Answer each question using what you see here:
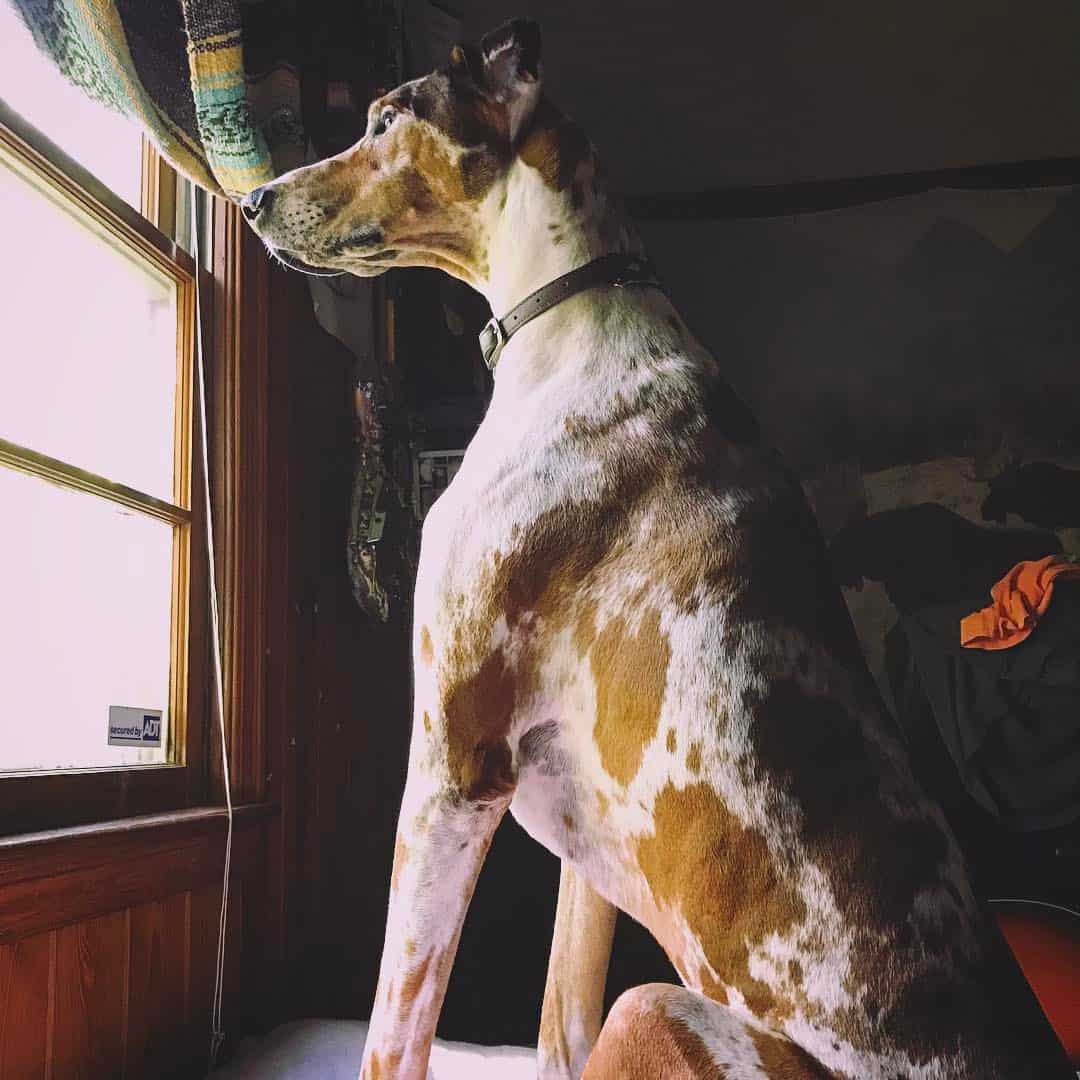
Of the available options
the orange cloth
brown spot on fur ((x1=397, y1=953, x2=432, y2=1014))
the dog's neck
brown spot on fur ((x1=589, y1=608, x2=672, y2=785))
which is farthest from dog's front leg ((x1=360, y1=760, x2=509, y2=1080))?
the orange cloth

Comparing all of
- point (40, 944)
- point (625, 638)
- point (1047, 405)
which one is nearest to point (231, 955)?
point (40, 944)

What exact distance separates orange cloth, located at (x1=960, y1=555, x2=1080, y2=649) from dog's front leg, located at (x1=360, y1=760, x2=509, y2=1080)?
2.26 m

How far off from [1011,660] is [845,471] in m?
0.76

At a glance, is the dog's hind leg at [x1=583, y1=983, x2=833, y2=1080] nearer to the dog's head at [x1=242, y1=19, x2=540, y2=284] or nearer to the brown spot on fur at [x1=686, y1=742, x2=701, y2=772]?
the brown spot on fur at [x1=686, y1=742, x2=701, y2=772]

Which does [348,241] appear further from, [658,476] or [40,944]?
[40,944]

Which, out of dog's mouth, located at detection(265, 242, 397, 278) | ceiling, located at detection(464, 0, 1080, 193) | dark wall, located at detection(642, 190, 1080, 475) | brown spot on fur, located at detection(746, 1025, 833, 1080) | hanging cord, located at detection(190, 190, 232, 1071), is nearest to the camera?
brown spot on fur, located at detection(746, 1025, 833, 1080)

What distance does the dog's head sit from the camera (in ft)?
4.32

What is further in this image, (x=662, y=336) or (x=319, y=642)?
(x=319, y=642)

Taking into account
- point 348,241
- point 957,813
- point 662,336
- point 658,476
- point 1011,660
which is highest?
point 348,241

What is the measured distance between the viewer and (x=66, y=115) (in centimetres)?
144

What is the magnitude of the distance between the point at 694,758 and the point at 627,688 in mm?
105

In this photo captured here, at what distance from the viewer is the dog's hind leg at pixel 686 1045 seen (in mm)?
784

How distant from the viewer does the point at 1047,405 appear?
2994 mm

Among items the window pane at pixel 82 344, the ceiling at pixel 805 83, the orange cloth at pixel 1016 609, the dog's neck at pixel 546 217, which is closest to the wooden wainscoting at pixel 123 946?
the window pane at pixel 82 344
